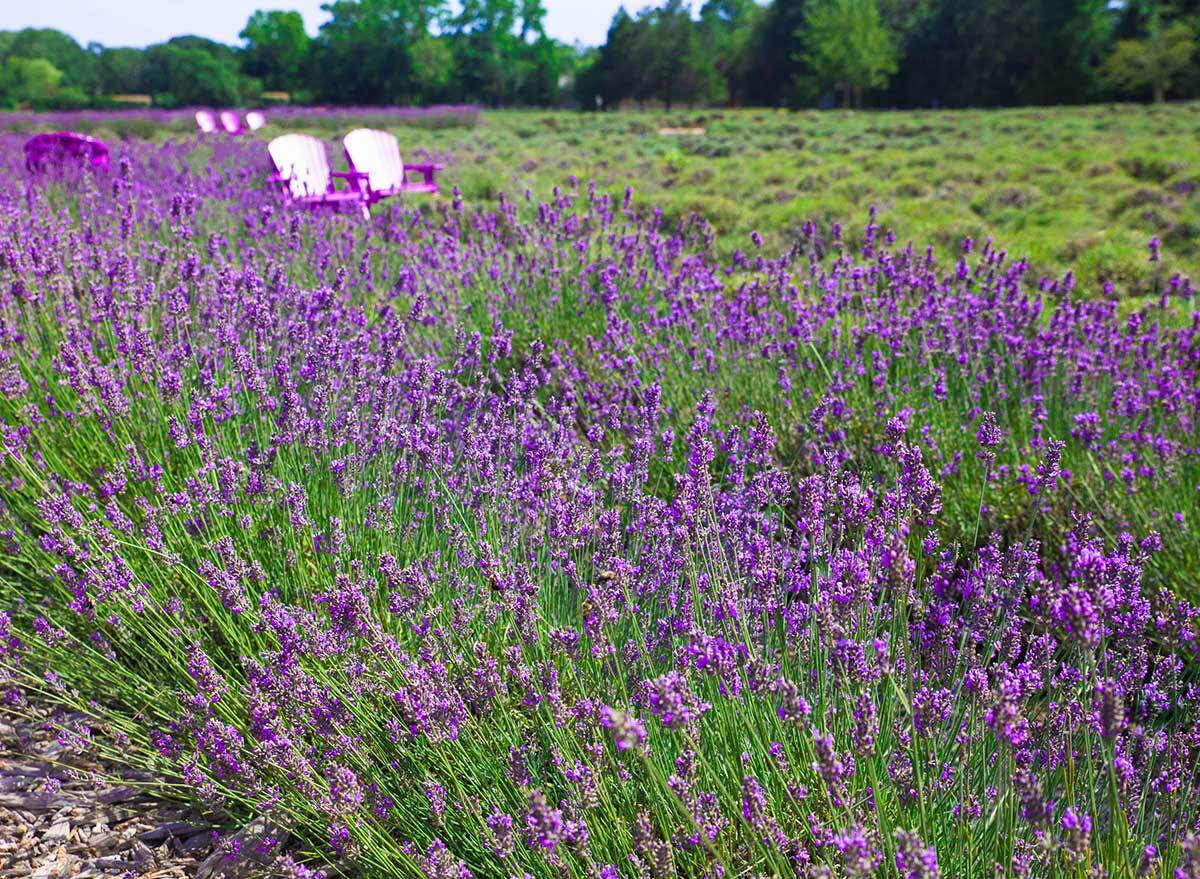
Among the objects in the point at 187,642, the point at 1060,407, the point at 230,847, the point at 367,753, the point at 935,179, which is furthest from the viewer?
the point at 935,179

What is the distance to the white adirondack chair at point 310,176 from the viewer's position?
6312mm

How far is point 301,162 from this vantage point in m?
7.18

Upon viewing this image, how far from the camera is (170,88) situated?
183ft

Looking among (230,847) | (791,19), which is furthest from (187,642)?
(791,19)

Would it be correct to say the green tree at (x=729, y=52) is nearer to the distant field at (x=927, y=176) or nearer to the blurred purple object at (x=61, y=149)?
the distant field at (x=927, y=176)

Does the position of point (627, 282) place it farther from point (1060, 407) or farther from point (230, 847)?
point (230, 847)

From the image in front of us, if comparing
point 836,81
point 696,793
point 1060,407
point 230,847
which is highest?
point 836,81

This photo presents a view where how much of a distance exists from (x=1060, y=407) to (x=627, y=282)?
1899 mm

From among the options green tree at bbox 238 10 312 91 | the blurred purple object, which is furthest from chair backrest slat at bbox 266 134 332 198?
green tree at bbox 238 10 312 91

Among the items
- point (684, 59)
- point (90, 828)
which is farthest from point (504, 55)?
point (90, 828)

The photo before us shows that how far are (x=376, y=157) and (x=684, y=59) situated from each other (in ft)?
136

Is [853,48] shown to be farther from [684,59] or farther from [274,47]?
[274,47]

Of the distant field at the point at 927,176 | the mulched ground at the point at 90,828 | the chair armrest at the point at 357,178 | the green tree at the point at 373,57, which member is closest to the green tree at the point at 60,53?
the green tree at the point at 373,57

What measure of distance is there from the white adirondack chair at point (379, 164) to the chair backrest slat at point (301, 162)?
280 mm
